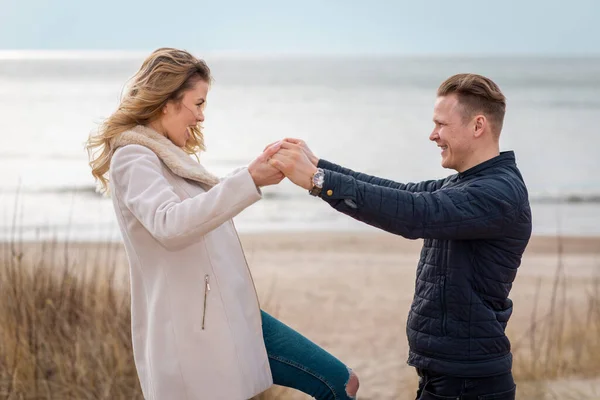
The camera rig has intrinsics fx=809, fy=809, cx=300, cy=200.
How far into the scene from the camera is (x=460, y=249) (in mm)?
2432

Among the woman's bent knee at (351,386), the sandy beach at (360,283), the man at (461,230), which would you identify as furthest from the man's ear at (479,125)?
the sandy beach at (360,283)

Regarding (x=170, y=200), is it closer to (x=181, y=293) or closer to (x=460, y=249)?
(x=181, y=293)

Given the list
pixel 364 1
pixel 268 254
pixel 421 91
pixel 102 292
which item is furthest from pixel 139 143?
pixel 364 1

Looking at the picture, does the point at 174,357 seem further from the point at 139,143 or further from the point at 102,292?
the point at 102,292

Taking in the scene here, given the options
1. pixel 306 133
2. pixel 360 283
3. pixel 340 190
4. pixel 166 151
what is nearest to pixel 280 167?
pixel 340 190

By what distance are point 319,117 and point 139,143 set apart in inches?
935

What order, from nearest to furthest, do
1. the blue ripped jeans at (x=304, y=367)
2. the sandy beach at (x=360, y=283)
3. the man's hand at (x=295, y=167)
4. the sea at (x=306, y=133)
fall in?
1. the man's hand at (x=295, y=167)
2. the blue ripped jeans at (x=304, y=367)
3. the sandy beach at (x=360, y=283)
4. the sea at (x=306, y=133)

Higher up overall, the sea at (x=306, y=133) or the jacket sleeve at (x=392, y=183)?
the jacket sleeve at (x=392, y=183)

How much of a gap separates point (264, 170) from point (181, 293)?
0.42 m

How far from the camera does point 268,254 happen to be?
9.76 metres

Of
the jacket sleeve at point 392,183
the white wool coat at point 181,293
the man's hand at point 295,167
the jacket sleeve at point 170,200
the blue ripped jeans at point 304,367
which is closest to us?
the jacket sleeve at point 170,200

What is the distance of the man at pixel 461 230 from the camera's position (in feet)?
7.55

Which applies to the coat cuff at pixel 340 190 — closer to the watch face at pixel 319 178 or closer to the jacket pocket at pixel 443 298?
the watch face at pixel 319 178

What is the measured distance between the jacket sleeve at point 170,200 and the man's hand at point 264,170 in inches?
1.1
